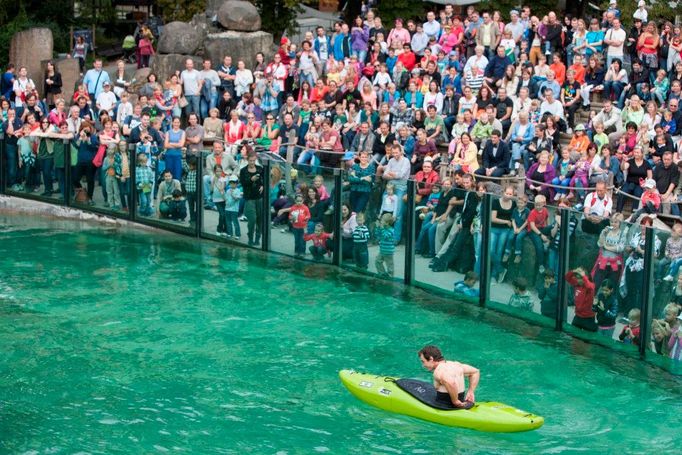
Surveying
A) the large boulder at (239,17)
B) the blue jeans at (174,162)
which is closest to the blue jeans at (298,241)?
the blue jeans at (174,162)

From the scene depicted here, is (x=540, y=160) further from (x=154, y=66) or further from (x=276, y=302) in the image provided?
(x=154, y=66)

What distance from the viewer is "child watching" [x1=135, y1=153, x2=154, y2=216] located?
25328 millimetres

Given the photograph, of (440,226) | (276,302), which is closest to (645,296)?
(440,226)

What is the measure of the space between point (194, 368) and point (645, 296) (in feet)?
19.8

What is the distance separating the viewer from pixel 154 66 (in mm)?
32500

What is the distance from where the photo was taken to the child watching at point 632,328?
17266 mm

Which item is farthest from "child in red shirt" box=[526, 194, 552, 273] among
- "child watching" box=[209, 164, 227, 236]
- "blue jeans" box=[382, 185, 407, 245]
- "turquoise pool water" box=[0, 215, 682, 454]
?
"child watching" box=[209, 164, 227, 236]

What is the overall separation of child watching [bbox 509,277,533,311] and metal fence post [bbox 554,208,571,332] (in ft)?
2.03

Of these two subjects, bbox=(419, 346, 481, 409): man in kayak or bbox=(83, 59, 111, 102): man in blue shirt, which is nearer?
bbox=(419, 346, 481, 409): man in kayak

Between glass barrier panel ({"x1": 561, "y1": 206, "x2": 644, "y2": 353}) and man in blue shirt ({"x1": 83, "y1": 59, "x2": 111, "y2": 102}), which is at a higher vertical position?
man in blue shirt ({"x1": 83, "y1": 59, "x2": 111, "y2": 102})

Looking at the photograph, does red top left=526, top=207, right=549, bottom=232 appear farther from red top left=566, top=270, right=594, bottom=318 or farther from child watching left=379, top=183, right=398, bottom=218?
child watching left=379, top=183, right=398, bottom=218

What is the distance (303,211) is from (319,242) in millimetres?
618

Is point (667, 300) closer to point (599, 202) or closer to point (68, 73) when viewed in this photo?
point (599, 202)

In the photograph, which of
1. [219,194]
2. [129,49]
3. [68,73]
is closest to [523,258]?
[219,194]
